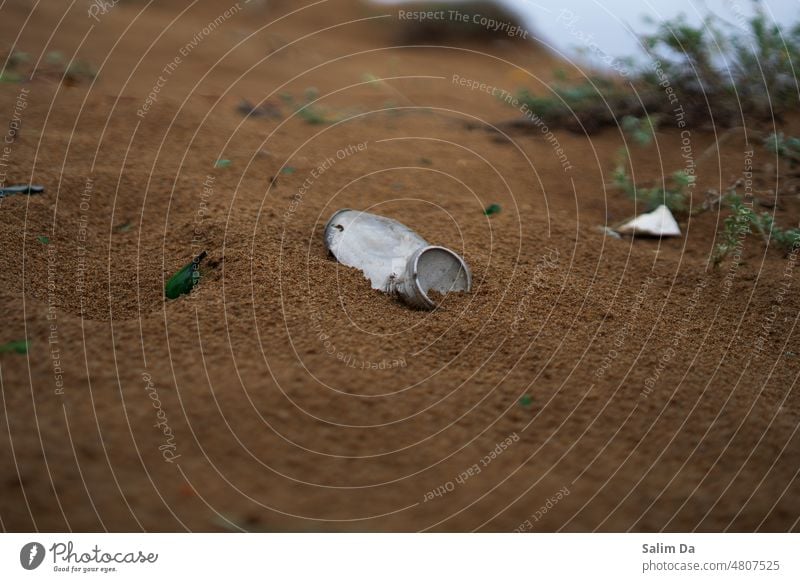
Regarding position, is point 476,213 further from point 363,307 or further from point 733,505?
point 733,505

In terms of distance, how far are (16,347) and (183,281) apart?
2.68 ft

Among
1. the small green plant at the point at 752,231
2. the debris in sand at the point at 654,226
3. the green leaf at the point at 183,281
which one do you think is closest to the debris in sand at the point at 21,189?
the green leaf at the point at 183,281

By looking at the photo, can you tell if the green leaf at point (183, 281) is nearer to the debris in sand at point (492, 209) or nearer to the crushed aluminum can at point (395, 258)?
the crushed aluminum can at point (395, 258)

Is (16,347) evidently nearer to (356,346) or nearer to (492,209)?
(356,346)

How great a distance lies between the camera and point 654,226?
4340mm

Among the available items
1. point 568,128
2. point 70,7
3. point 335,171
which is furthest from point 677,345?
point 70,7

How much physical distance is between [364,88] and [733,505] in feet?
19.2

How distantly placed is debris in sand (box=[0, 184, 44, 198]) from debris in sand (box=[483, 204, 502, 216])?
275cm

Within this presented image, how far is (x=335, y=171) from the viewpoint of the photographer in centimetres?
466

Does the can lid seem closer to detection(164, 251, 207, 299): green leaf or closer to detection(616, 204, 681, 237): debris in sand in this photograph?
detection(164, 251, 207, 299): green leaf

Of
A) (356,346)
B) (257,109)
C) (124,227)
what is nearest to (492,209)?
(356,346)

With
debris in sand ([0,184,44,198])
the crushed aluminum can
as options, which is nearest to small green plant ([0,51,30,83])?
debris in sand ([0,184,44,198])

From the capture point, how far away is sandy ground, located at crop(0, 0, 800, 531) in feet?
7.06

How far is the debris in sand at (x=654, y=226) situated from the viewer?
432 cm
